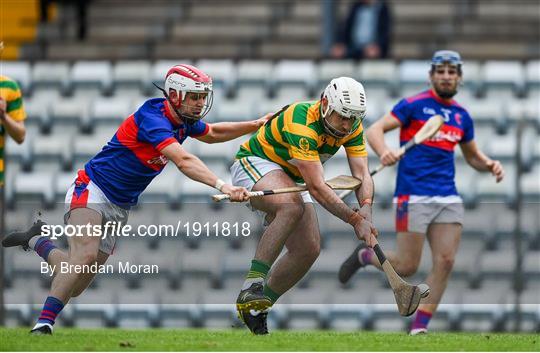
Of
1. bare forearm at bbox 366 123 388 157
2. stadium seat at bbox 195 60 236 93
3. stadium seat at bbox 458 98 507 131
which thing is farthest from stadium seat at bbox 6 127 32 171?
bare forearm at bbox 366 123 388 157

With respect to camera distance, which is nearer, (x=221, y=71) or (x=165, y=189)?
(x=165, y=189)

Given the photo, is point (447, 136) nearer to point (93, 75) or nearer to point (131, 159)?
point (131, 159)

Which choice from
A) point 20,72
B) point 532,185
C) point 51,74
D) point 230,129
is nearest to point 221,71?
point 51,74

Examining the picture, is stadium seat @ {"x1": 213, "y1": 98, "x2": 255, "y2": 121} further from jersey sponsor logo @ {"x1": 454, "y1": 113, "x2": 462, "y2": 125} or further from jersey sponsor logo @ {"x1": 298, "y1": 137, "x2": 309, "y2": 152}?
jersey sponsor logo @ {"x1": 298, "y1": 137, "x2": 309, "y2": 152}

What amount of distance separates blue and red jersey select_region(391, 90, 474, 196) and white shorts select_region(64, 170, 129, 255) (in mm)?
2304

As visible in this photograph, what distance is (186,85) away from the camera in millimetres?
10391

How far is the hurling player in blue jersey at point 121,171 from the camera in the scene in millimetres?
10273

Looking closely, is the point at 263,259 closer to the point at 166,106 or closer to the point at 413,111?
the point at 166,106

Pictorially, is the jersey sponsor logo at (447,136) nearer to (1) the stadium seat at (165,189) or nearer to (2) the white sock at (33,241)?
(2) the white sock at (33,241)

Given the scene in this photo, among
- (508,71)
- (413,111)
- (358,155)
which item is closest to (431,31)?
(508,71)

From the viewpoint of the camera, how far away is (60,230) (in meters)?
11.0

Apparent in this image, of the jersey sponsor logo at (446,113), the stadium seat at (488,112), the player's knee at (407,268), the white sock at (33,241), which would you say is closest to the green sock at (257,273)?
the white sock at (33,241)

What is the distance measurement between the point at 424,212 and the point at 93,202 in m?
2.52

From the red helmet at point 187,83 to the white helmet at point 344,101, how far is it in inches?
28.7
